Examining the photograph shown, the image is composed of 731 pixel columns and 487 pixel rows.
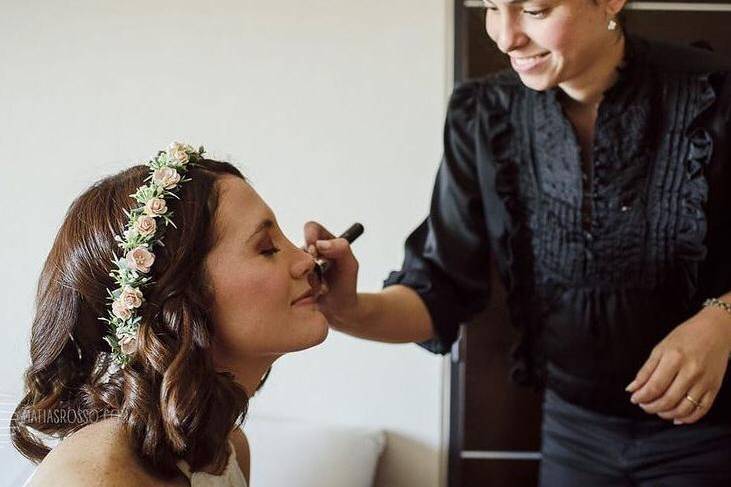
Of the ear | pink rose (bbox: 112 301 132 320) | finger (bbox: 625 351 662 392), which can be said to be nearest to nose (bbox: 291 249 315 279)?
pink rose (bbox: 112 301 132 320)

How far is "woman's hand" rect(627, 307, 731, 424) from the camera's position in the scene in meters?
1.16

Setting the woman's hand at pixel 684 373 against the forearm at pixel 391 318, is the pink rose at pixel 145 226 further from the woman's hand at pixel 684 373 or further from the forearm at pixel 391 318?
the woman's hand at pixel 684 373

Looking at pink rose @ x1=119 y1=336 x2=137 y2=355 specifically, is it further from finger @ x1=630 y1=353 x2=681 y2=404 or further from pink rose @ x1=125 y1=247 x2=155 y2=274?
finger @ x1=630 y1=353 x2=681 y2=404

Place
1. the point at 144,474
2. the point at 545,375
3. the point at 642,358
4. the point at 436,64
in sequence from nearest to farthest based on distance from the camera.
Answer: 1. the point at 144,474
2. the point at 642,358
3. the point at 545,375
4. the point at 436,64

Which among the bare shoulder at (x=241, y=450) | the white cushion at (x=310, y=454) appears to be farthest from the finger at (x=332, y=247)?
the white cushion at (x=310, y=454)

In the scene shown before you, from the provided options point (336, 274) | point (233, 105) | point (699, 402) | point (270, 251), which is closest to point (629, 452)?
point (699, 402)

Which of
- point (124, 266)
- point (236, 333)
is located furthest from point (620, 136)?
point (124, 266)

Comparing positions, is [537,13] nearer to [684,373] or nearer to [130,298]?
[684,373]

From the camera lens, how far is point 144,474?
107 cm

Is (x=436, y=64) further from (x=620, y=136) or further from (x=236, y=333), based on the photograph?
(x=236, y=333)

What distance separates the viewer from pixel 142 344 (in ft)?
3.55

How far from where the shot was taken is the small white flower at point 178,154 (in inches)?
45.8

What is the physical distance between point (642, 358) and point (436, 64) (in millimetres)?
897

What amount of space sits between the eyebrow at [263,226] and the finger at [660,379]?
0.56 m
